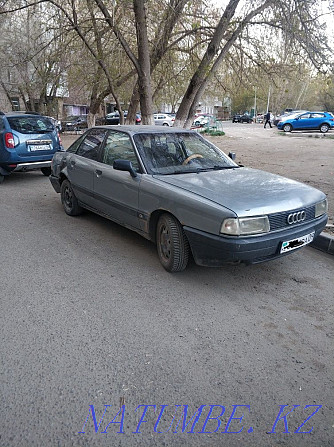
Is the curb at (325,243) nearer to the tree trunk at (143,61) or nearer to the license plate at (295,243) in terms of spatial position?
the license plate at (295,243)

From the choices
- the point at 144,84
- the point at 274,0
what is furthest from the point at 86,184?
the point at 274,0

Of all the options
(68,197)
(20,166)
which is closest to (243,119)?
(20,166)

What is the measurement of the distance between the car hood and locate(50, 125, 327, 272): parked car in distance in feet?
0.03

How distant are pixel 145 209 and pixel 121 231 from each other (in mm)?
1373

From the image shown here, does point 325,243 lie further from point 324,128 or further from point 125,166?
point 324,128

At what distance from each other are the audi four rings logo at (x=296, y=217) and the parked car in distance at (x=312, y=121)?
24525 millimetres

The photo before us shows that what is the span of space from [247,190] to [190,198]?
2.09ft

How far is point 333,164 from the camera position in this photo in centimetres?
1095

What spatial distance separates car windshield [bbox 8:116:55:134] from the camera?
27.9 feet

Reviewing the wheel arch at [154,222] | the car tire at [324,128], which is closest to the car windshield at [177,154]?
the wheel arch at [154,222]

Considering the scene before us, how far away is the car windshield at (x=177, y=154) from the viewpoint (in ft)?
14.4

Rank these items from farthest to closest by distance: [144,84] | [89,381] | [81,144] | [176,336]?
[144,84] < [81,144] < [176,336] < [89,381]

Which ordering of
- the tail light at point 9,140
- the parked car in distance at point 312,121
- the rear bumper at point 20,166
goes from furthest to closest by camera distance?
1. the parked car in distance at point 312,121
2. the rear bumper at point 20,166
3. the tail light at point 9,140

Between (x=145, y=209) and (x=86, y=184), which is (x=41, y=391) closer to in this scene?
(x=145, y=209)
